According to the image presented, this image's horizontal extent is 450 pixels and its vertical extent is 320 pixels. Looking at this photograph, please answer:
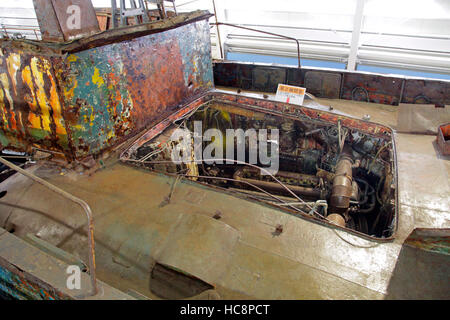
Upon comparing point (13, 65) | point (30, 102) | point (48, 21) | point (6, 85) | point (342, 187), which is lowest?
point (342, 187)

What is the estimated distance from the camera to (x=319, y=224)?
2.60m

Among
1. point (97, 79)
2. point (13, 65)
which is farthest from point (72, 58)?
point (13, 65)

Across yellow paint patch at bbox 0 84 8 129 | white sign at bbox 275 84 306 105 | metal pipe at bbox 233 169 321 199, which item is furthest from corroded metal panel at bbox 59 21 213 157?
metal pipe at bbox 233 169 321 199

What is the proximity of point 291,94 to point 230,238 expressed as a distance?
95.3 inches

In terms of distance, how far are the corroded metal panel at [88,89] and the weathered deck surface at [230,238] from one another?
0.40m

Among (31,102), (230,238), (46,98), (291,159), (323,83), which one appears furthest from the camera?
(323,83)

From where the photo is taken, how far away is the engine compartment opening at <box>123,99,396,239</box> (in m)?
3.39

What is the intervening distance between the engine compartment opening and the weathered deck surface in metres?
0.22

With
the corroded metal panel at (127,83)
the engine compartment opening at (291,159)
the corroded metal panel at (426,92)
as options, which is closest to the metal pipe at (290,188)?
the engine compartment opening at (291,159)

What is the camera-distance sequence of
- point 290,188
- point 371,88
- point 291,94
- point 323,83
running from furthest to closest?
point 323,83, point 371,88, point 291,94, point 290,188

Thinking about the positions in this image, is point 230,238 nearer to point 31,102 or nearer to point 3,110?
point 31,102

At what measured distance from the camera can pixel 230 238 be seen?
2.50m

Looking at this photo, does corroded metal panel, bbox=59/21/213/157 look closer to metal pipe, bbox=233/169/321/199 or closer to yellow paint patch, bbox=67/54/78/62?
yellow paint patch, bbox=67/54/78/62
